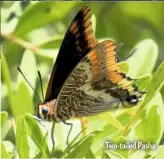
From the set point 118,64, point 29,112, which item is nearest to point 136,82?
point 118,64

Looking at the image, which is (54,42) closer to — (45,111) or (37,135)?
(45,111)

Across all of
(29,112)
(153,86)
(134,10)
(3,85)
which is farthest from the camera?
(134,10)

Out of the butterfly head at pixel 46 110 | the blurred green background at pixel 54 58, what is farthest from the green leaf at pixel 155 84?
the butterfly head at pixel 46 110

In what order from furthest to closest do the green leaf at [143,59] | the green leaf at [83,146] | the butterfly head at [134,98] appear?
the green leaf at [143,59], the butterfly head at [134,98], the green leaf at [83,146]

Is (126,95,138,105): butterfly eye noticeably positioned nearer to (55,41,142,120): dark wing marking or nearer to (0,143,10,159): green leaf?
(55,41,142,120): dark wing marking

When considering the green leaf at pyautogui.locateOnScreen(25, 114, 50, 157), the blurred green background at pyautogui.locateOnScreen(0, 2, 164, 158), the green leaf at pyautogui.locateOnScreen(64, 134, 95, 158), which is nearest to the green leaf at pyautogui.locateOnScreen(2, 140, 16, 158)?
the blurred green background at pyautogui.locateOnScreen(0, 2, 164, 158)

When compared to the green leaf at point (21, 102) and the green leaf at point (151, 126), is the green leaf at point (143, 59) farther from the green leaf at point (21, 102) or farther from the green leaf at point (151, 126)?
the green leaf at point (21, 102)

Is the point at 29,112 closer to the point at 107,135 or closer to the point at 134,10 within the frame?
the point at 107,135
